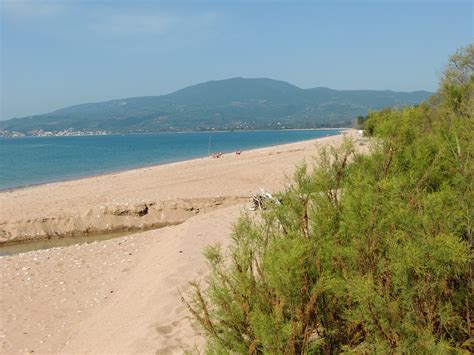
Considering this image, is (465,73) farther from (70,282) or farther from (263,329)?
(263,329)

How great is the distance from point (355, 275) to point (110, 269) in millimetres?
7200

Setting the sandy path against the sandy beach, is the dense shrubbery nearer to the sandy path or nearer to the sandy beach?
the sandy beach

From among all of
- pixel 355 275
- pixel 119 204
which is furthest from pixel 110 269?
pixel 355 275

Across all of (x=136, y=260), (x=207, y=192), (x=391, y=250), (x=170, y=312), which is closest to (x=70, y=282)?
(x=136, y=260)

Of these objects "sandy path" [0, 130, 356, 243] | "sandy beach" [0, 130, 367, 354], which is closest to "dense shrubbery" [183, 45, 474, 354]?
"sandy beach" [0, 130, 367, 354]

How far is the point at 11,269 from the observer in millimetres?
9664

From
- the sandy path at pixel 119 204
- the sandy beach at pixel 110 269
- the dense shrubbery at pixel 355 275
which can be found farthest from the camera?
the sandy path at pixel 119 204

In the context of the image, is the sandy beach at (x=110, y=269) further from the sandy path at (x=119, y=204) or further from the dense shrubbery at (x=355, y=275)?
the dense shrubbery at (x=355, y=275)

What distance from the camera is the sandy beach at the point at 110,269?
623 centimetres

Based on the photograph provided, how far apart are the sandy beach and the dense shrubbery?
2.28 feet

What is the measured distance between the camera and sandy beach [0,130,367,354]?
20.4ft

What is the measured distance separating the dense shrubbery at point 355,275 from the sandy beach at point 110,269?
695mm

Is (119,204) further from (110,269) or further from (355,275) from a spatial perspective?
(355,275)

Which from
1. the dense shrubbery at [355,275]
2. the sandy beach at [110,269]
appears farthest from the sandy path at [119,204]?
the dense shrubbery at [355,275]
